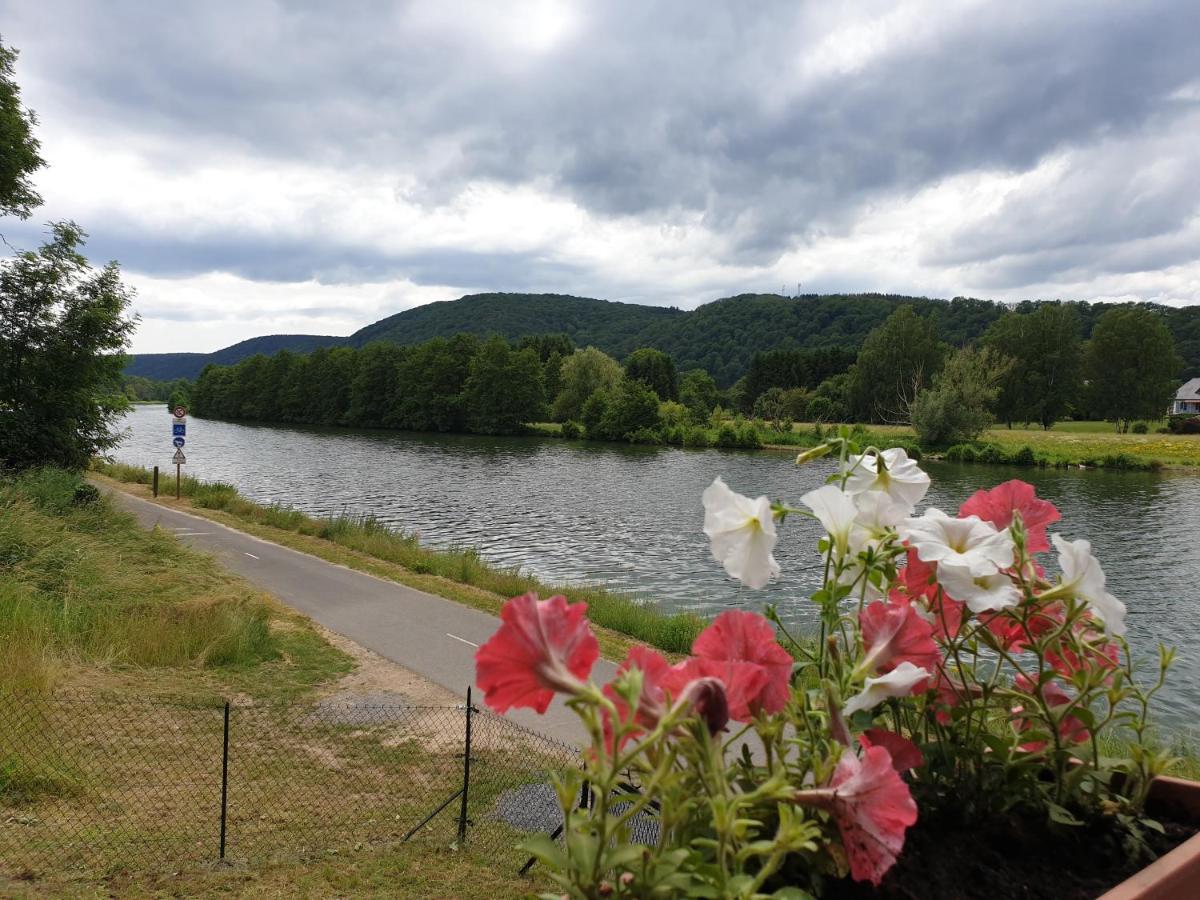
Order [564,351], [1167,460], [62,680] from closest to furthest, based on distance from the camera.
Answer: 1. [62,680]
2. [1167,460]
3. [564,351]

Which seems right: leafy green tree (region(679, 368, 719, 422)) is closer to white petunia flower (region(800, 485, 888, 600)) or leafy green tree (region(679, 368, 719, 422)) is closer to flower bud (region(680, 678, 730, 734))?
white petunia flower (region(800, 485, 888, 600))

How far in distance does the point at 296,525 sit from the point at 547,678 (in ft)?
65.7

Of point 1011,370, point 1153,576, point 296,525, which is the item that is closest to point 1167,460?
point 1011,370

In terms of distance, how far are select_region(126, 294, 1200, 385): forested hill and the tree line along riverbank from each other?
764 inches

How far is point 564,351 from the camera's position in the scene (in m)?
103

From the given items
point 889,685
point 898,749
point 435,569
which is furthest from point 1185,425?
point 889,685

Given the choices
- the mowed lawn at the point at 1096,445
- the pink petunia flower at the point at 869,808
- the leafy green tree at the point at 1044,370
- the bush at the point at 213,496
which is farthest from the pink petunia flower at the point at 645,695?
the leafy green tree at the point at 1044,370

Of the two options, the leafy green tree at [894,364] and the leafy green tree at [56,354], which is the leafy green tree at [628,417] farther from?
the leafy green tree at [56,354]

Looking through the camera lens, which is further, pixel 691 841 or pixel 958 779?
pixel 958 779

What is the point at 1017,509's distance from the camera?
131 centimetres

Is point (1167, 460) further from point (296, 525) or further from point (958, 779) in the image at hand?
point (958, 779)

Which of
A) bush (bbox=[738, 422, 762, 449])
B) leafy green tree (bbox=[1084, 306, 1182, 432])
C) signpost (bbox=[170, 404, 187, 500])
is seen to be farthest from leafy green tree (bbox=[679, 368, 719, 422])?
signpost (bbox=[170, 404, 187, 500])

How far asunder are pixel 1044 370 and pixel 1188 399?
850 inches

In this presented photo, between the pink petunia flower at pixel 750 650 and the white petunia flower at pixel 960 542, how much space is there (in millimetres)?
230
